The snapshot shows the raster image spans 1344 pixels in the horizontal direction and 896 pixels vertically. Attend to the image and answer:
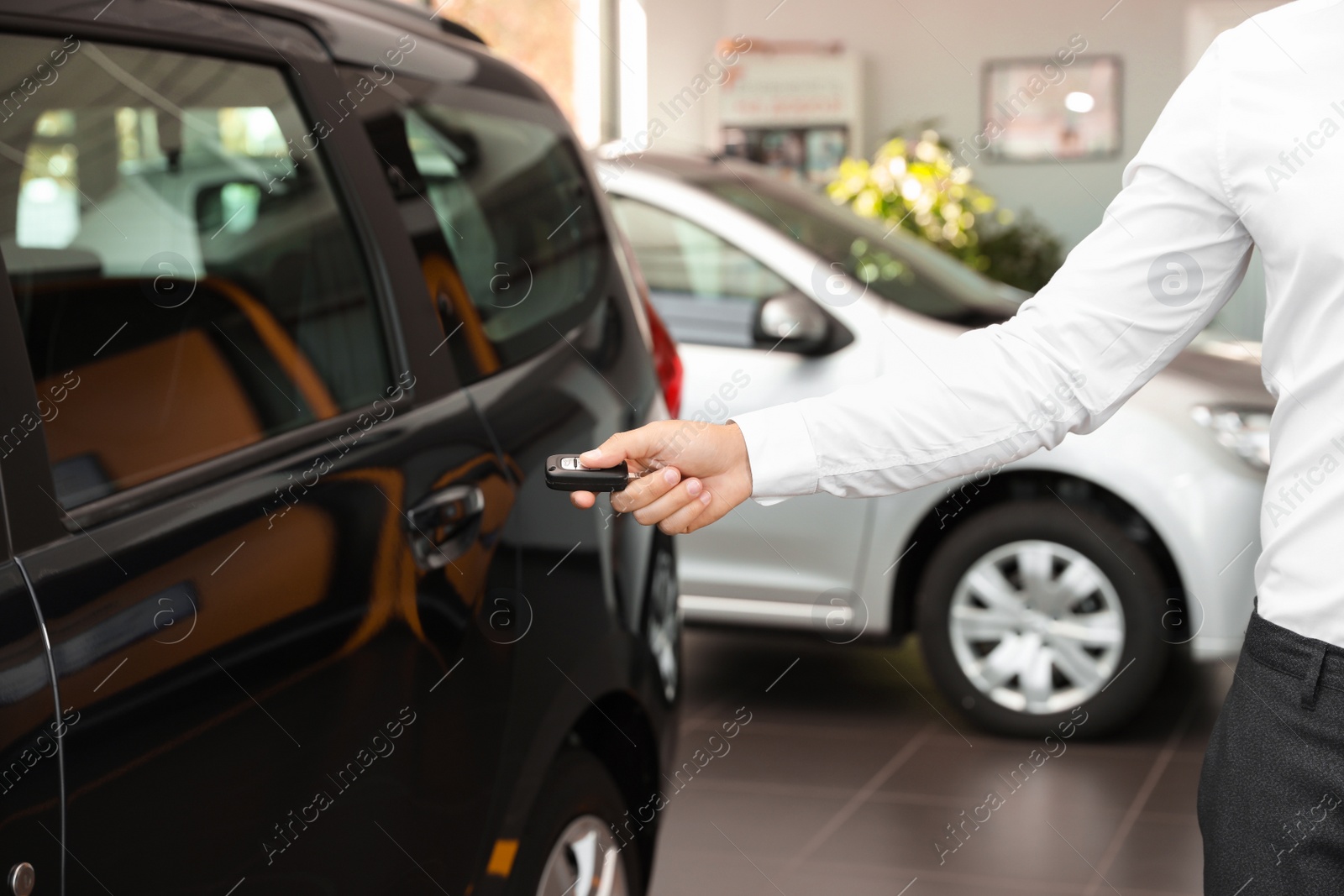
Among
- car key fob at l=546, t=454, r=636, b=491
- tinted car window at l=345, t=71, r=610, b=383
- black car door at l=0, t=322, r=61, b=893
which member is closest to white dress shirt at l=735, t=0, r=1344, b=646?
car key fob at l=546, t=454, r=636, b=491

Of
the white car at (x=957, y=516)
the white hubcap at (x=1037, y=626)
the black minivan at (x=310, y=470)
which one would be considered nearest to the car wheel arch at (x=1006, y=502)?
the white car at (x=957, y=516)

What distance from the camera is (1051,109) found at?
34.8ft

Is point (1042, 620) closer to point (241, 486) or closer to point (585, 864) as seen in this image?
point (585, 864)

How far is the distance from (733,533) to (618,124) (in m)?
7.14

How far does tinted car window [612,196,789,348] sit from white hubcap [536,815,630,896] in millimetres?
2128

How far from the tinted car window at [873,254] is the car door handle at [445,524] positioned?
257 centimetres

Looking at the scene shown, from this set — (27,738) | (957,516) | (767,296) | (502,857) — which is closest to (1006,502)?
(957,516)

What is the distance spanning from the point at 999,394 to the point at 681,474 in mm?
292

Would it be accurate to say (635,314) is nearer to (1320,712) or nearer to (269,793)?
(269,793)

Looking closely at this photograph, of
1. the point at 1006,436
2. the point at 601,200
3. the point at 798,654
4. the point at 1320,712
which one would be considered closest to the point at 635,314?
the point at 601,200

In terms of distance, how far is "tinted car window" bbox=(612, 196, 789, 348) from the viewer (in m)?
4.11

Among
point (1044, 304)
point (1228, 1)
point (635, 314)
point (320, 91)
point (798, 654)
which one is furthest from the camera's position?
point (1228, 1)

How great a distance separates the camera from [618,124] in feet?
35.0

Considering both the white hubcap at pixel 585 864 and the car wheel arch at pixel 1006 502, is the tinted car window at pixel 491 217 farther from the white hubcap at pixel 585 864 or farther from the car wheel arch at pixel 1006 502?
the car wheel arch at pixel 1006 502
